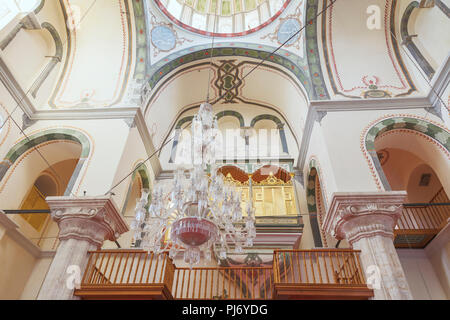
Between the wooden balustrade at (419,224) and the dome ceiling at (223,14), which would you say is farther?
the dome ceiling at (223,14)

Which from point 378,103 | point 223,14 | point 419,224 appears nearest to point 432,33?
point 378,103

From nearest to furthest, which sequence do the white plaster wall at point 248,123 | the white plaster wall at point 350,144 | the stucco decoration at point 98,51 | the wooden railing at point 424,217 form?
the white plaster wall at point 350,144
the wooden railing at point 424,217
the stucco decoration at point 98,51
the white plaster wall at point 248,123

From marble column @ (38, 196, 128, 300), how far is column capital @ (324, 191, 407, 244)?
384 centimetres

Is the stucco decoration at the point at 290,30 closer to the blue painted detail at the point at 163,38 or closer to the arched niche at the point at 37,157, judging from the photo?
the blue painted detail at the point at 163,38

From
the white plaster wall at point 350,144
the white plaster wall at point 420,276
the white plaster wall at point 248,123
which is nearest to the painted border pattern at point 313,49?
Answer: the white plaster wall at point 350,144

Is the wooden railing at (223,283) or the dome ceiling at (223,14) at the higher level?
the dome ceiling at (223,14)

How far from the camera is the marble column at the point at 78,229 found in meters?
5.11

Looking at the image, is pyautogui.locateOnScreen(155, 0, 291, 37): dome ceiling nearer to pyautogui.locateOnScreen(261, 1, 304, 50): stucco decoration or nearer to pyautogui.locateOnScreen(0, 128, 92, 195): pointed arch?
pyautogui.locateOnScreen(261, 1, 304, 50): stucco decoration

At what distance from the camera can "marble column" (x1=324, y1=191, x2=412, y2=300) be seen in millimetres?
4891

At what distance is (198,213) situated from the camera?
436 cm

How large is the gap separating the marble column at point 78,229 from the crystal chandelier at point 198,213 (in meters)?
1.05

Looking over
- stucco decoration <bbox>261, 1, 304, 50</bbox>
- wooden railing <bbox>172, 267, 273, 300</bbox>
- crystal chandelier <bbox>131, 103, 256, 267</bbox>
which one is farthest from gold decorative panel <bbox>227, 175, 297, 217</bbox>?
stucco decoration <bbox>261, 1, 304, 50</bbox>

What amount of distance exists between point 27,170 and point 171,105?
14.2 feet
